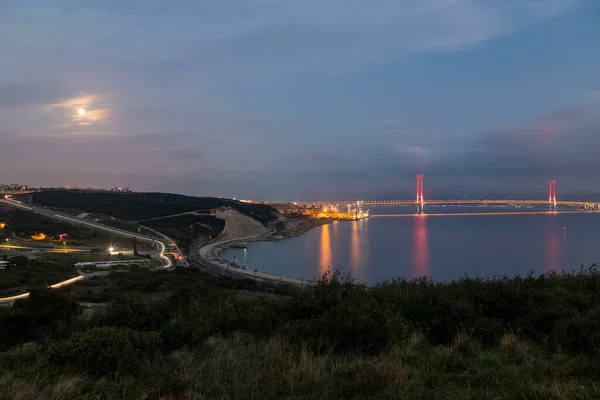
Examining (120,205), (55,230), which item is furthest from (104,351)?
(120,205)

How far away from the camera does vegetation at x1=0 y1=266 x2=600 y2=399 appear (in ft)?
8.52

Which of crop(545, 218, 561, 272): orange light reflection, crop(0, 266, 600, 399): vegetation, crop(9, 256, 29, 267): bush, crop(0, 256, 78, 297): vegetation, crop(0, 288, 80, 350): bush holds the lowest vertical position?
crop(545, 218, 561, 272): orange light reflection

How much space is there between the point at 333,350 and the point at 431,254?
38.7m

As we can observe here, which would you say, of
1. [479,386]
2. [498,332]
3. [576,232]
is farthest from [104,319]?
[576,232]

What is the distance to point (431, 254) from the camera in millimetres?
39812

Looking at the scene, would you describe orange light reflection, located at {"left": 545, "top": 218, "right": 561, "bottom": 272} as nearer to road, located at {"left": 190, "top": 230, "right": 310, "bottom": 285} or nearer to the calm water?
the calm water

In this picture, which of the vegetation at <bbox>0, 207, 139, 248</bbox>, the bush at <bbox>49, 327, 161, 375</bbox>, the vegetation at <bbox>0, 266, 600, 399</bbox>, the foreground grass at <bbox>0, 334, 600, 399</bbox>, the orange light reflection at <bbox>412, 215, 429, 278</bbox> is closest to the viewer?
the foreground grass at <bbox>0, 334, 600, 399</bbox>

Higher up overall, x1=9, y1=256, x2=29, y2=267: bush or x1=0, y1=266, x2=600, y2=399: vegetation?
x1=0, y1=266, x2=600, y2=399: vegetation

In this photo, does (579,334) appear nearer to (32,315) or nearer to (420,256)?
(32,315)

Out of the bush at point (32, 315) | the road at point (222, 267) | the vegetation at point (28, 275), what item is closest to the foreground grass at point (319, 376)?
the bush at point (32, 315)

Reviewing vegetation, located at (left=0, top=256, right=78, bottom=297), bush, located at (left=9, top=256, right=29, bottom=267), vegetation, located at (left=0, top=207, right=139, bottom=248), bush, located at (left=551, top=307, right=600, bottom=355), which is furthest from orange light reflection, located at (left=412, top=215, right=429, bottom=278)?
vegetation, located at (left=0, top=207, right=139, bottom=248)

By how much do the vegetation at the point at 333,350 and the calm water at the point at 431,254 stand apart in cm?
2161

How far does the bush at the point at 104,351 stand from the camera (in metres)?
3.00

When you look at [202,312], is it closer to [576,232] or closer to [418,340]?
[418,340]
